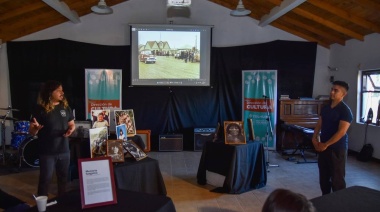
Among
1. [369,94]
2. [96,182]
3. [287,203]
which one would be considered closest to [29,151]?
[96,182]

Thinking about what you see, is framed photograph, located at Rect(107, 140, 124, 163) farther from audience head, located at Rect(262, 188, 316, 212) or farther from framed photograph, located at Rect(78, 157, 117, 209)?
audience head, located at Rect(262, 188, 316, 212)

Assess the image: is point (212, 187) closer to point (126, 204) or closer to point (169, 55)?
point (126, 204)

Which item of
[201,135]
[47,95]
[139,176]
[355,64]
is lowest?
[201,135]

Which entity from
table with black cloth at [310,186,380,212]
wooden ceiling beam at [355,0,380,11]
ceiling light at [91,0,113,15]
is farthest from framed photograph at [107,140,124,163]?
wooden ceiling beam at [355,0,380,11]

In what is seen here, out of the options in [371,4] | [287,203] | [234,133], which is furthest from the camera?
[371,4]

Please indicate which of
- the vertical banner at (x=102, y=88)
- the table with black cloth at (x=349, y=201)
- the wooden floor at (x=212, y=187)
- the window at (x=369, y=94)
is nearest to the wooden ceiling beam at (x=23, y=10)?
the vertical banner at (x=102, y=88)

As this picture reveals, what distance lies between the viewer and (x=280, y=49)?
732cm

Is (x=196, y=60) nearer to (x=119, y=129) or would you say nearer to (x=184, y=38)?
(x=184, y=38)

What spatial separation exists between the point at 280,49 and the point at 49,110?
19.2 ft

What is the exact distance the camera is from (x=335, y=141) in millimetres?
3033

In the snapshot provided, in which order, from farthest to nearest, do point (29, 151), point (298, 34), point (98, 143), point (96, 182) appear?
point (298, 34)
point (29, 151)
point (98, 143)
point (96, 182)

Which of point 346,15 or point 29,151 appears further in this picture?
point 346,15

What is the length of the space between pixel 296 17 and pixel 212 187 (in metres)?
4.33

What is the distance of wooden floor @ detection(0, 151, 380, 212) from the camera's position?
3708 mm
